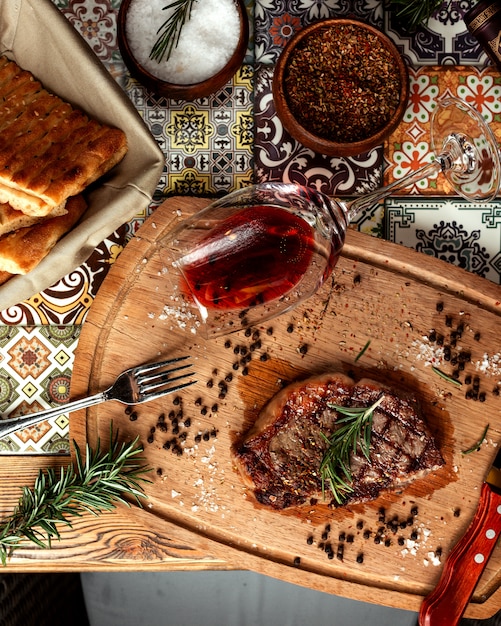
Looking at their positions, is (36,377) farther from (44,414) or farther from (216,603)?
(216,603)

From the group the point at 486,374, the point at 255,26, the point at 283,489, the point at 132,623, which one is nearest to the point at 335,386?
the point at 283,489

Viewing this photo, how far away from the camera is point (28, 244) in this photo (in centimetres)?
131

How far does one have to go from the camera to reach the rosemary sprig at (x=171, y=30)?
4.64 ft

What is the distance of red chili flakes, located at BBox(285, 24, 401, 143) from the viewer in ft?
4.80

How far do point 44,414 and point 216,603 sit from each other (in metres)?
1.00

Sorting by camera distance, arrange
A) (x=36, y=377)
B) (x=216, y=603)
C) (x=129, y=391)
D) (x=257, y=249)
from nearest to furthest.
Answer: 1. (x=257, y=249)
2. (x=129, y=391)
3. (x=36, y=377)
4. (x=216, y=603)

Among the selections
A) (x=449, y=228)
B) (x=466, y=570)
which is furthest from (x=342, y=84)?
(x=466, y=570)

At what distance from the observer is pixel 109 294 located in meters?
1.52

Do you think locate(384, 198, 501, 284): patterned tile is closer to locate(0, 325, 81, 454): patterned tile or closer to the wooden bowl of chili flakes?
the wooden bowl of chili flakes

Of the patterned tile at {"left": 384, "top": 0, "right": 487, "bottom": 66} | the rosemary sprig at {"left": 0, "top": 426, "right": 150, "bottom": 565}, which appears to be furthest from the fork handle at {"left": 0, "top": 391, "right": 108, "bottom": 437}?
the patterned tile at {"left": 384, "top": 0, "right": 487, "bottom": 66}

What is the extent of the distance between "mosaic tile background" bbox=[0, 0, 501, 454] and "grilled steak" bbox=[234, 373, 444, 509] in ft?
1.38

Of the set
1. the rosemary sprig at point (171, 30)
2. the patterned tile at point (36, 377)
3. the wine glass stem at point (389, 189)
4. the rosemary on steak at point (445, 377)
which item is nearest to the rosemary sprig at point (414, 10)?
the wine glass stem at point (389, 189)

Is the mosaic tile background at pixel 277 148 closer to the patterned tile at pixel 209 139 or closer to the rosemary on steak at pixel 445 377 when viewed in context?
the patterned tile at pixel 209 139

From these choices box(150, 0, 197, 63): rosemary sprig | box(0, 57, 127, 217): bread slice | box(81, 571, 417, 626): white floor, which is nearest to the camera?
box(0, 57, 127, 217): bread slice
